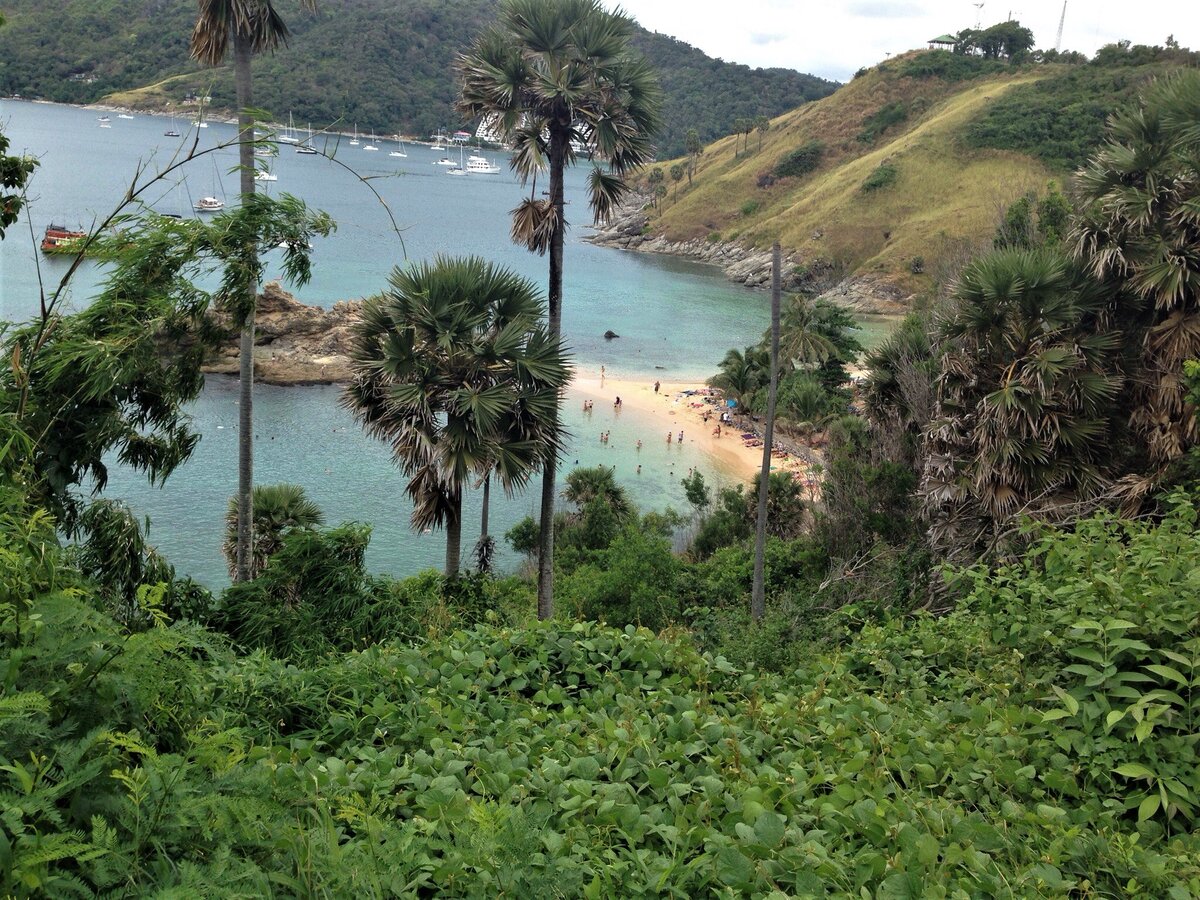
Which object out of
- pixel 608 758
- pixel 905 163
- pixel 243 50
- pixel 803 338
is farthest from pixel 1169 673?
pixel 905 163

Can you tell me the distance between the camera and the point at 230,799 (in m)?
2.84

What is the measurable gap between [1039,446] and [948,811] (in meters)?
9.26

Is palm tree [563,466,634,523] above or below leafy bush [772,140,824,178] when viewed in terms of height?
below

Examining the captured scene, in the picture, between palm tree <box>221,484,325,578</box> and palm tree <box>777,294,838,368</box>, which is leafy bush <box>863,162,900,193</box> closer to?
palm tree <box>777,294,838,368</box>

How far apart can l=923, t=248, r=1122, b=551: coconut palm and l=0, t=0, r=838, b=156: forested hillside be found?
93.4 metres

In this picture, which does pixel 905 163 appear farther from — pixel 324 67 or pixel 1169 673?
pixel 324 67

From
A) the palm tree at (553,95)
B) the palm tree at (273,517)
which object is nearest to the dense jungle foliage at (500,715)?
the palm tree at (273,517)

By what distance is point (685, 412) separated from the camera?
4397 cm

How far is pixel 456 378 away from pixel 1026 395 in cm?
760

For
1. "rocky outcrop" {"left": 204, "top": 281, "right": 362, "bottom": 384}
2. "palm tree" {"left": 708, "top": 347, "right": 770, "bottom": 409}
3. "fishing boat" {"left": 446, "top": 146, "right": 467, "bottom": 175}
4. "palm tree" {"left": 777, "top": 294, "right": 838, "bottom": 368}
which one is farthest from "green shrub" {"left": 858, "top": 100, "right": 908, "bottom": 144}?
"fishing boat" {"left": 446, "top": 146, "right": 467, "bottom": 175}

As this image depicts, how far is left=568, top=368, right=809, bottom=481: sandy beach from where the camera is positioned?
36.6 metres

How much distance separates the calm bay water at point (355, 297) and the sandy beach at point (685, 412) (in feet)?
3.44

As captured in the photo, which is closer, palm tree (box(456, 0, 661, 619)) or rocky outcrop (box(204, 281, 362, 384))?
palm tree (box(456, 0, 661, 619))

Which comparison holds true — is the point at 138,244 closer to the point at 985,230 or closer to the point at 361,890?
the point at 361,890
